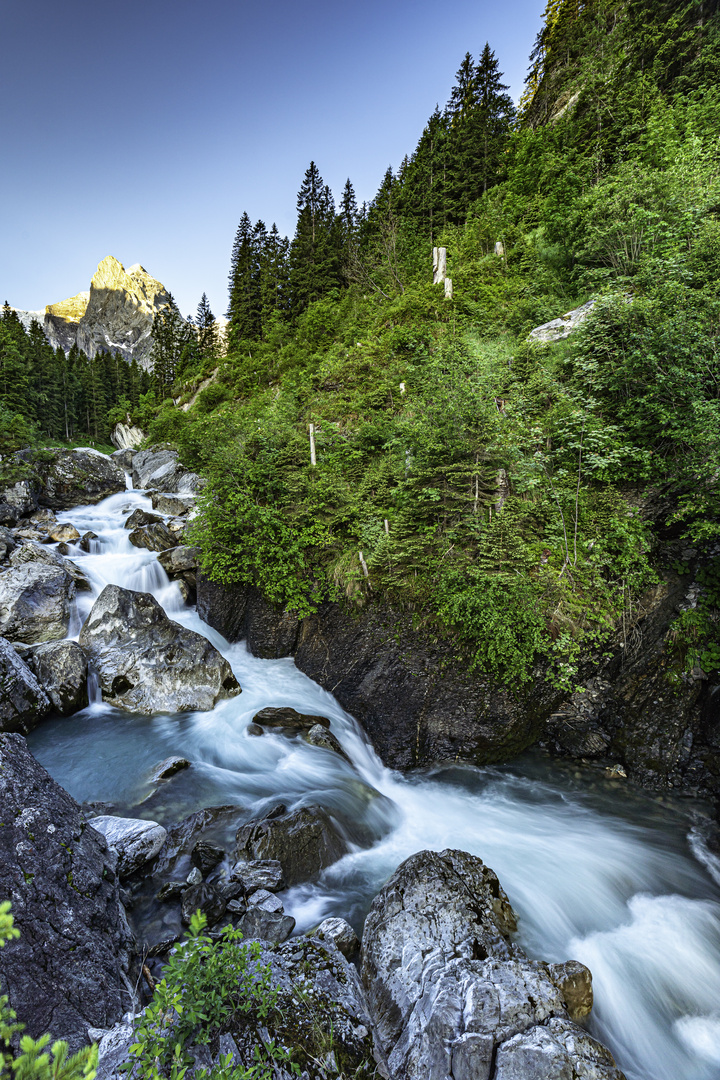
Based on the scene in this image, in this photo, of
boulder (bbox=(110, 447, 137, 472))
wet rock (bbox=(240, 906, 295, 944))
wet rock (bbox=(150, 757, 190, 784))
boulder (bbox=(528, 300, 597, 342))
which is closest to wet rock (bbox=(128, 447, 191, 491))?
boulder (bbox=(110, 447, 137, 472))

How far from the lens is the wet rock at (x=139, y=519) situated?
1792cm

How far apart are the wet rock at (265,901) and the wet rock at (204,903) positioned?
1.02 feet

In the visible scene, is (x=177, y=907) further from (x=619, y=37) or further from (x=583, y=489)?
(x=619, y=37)

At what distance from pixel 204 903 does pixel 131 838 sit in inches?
54.2

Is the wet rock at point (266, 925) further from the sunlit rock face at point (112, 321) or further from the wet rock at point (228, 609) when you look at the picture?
the sunlit rock face at point (112, 321)

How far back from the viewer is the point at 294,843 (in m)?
5.71

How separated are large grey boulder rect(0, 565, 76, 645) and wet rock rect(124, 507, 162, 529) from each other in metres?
6.83

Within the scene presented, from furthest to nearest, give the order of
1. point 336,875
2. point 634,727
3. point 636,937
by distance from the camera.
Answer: point 634,727, point 336,875, point 636,937

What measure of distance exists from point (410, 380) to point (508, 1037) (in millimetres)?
12914

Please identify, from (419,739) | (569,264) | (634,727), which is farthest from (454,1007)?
(569,264)

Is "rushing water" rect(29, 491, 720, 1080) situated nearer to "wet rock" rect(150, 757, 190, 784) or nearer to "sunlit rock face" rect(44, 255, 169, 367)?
"wet rock" rect(150, 757, 190, 784)

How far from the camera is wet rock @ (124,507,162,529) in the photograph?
17.9m

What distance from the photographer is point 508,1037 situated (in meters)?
3.09

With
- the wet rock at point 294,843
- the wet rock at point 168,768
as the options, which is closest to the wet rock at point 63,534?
the wet rock at point 168,768
